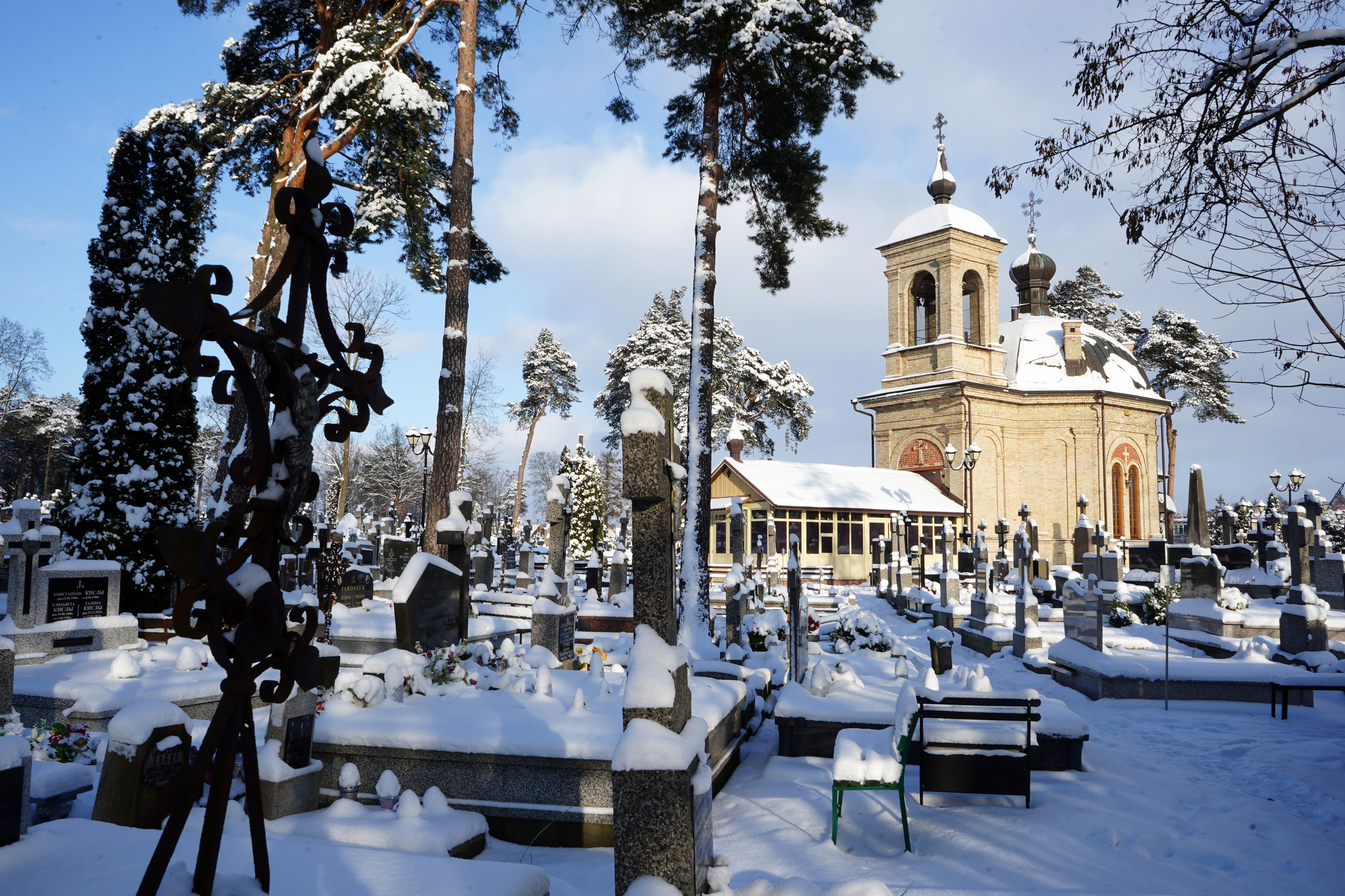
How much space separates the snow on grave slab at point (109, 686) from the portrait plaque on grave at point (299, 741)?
1562 millimetres

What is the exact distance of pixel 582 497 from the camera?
36500 mm

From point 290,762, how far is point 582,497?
31129 mm

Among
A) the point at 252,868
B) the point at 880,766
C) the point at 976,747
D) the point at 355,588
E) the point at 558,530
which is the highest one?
the point at 558,530

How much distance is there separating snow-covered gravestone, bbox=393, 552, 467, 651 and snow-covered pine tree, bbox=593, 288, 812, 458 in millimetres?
31489

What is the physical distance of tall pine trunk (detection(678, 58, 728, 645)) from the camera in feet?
41.4

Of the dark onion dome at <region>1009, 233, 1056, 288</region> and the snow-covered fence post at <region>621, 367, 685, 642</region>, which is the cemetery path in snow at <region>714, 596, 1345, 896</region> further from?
the dark onion dome at <region>1009, 233, 1056, 288</region>

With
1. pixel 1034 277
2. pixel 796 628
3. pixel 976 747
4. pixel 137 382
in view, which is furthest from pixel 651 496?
pixel 1034 277

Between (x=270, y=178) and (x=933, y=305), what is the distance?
3143 centimetres

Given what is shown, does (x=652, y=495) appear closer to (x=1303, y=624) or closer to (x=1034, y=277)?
(x=1303, y=624)

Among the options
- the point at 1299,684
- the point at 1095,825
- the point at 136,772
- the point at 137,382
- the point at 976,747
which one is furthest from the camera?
the point at 137,382

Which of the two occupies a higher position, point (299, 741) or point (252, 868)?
point (252, 868)

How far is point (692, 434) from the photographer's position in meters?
13.0

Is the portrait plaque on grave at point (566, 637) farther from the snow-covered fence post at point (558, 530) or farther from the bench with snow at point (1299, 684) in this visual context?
the bench with snow at point (1299, 684)

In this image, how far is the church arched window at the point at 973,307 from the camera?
38.3 meters
